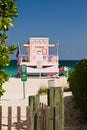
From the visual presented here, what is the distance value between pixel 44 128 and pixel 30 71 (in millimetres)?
35731

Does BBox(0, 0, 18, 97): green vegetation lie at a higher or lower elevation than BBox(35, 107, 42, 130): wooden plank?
higher

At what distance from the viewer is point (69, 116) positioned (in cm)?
1389

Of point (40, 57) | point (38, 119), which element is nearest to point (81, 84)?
point (38, 119)

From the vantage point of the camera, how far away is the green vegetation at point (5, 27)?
6.85 metres

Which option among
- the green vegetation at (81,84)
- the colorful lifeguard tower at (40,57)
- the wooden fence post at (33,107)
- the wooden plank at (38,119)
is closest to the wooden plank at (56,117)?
the wooden plank at (38,119)

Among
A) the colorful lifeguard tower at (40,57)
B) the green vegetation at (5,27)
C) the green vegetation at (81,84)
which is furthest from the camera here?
the colorful lifeguard tower at (40,57)

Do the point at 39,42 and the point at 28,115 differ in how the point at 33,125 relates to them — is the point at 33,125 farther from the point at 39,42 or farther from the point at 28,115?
the point at 39,42

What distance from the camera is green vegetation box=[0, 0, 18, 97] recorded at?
6852mm

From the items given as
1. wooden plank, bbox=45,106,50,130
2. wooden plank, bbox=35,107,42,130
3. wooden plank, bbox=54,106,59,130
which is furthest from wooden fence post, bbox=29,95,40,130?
wooden plank, bbox=54,106,59,130

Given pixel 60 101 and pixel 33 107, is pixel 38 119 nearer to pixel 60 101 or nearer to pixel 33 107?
pixel 33 107

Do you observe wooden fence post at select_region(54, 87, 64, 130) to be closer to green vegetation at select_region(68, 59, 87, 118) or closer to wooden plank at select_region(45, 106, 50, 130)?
wooden plank at select_region(45, 106, 50, 130)

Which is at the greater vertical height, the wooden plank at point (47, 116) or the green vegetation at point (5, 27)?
the green vegetation at point (5, 27)

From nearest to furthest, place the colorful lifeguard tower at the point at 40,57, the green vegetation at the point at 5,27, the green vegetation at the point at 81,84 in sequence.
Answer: the green vegetation at the point at 5,27 < the green vegetation at the point at 81,84 < the colorful lifeguard tower at the point at 40,57

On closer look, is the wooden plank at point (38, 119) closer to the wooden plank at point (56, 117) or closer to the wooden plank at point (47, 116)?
the wooden plank at point (47, 116)
